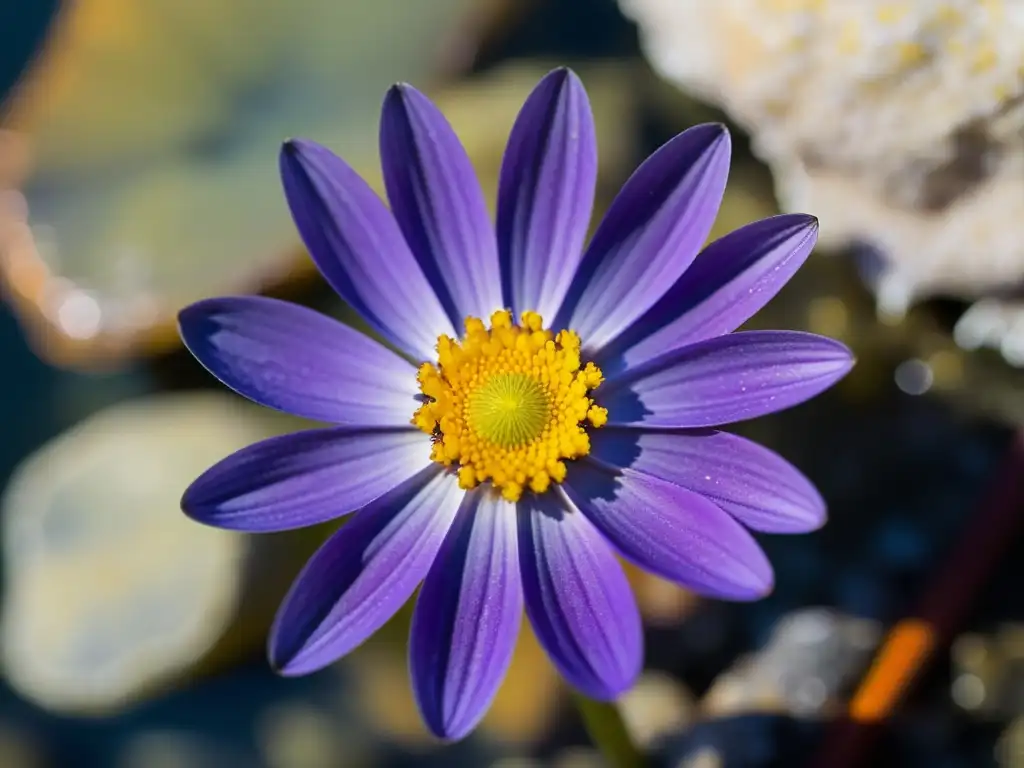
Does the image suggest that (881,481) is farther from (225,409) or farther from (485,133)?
(225,409)

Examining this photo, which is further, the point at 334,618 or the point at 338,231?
the point at 338,231

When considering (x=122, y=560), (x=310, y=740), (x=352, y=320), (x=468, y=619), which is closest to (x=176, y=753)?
(x=310, y=740)

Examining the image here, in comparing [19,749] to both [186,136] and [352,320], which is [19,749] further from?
[186,136]

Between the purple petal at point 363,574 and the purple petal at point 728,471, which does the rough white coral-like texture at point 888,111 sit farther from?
the purple petal at point 363,574

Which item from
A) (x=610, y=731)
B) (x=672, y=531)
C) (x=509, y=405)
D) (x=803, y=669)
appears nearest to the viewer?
(x=672, y=531)

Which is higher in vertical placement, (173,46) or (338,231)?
(173,46)

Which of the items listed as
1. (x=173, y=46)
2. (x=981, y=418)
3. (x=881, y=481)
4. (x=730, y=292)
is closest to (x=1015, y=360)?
(x=981, y=418)

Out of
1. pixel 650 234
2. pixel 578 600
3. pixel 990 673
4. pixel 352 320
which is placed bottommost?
pixel 990 673

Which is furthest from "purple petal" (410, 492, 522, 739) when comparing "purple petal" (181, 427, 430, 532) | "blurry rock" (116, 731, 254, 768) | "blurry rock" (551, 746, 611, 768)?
"blurry rock" (116, 731, 254, 768)
